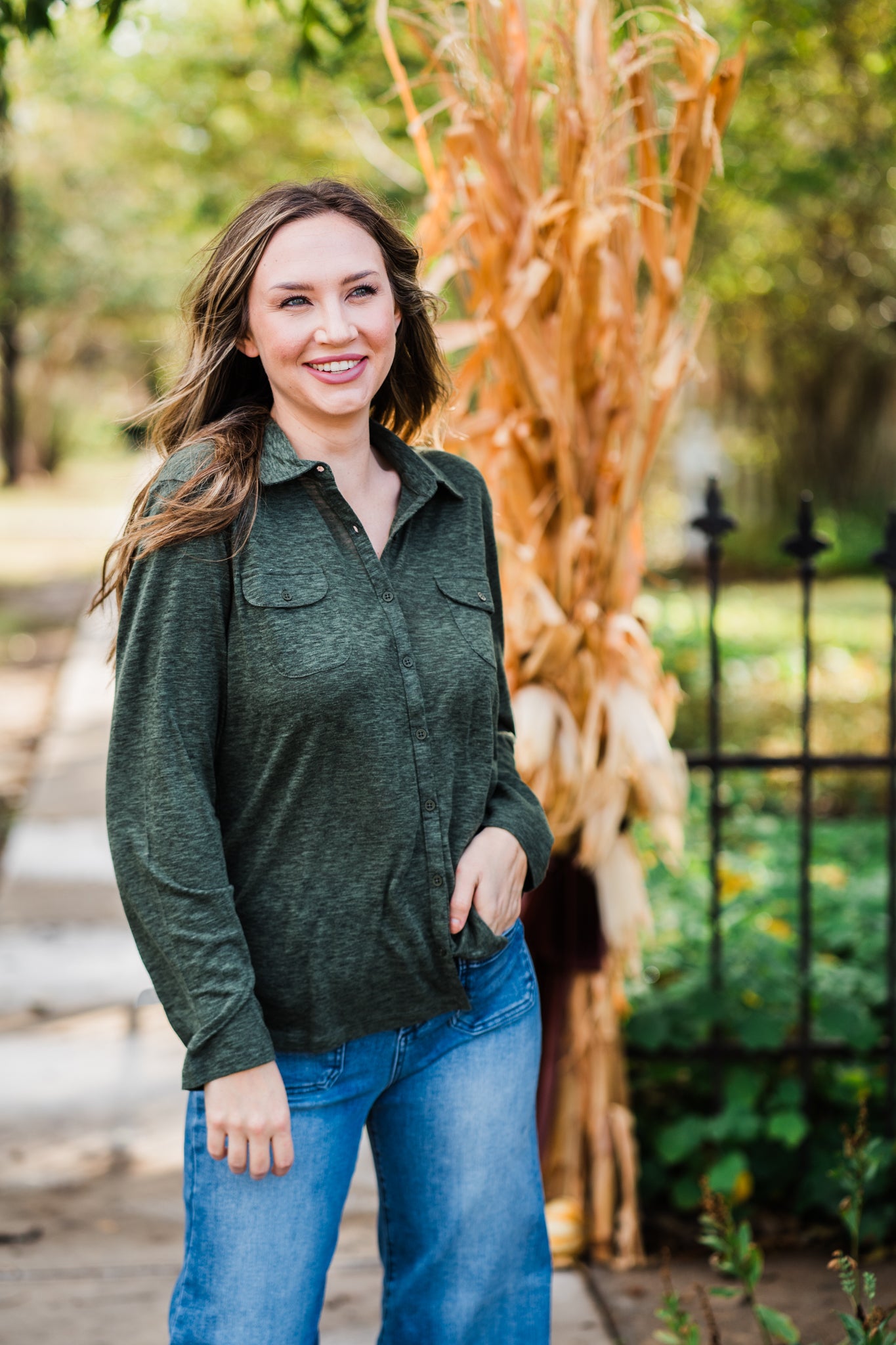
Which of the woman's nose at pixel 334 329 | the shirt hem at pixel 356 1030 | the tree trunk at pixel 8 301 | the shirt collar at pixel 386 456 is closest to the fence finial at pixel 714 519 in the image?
the shirt collar at pixel 386 456

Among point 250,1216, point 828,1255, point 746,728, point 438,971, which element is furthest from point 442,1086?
point 746,728

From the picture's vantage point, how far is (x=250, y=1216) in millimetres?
1494

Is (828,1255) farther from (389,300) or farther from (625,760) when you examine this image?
(389,300)

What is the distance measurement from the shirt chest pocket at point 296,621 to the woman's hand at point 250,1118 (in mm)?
457

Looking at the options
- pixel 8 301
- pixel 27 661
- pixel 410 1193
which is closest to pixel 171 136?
pixel 27 661

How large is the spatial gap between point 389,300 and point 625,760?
109 cm

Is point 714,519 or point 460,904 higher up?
point 714,519

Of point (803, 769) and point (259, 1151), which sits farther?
point (803, 769)

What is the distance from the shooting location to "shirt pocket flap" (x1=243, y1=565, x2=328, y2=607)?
4.85ft

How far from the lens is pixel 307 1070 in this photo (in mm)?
1553

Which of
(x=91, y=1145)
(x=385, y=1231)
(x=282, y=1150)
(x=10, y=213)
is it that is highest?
(x=10, y=213)

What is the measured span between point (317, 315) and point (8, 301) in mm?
11758

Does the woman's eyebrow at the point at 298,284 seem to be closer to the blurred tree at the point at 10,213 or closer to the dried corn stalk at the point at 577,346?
the dried corn stalk at the point at 577,346

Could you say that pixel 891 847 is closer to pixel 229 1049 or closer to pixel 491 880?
pixel 491 880
